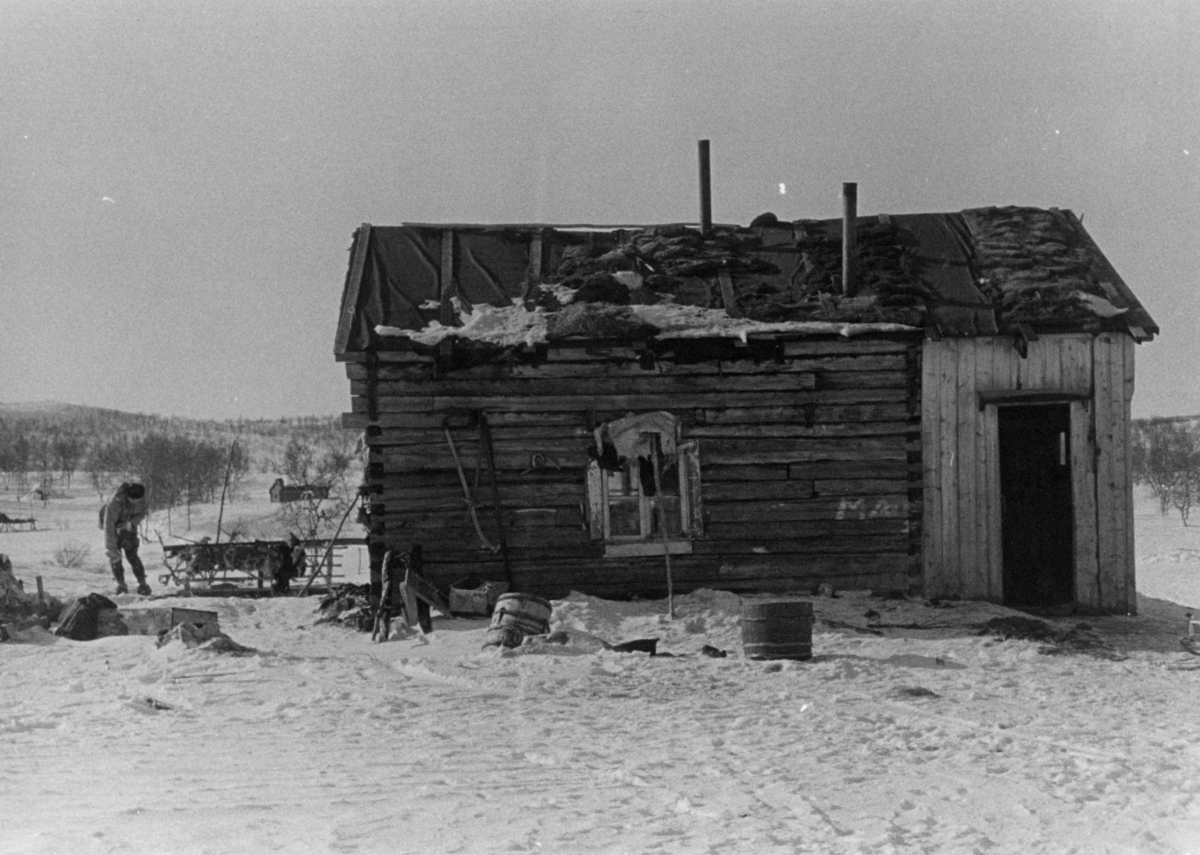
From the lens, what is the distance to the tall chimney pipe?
14.8 m

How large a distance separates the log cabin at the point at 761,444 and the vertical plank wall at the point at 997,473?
2 centimetres

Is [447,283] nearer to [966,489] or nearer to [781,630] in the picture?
[966,489]

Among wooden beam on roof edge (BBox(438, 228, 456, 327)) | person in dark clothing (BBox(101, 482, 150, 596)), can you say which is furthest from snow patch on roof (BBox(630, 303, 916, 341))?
person in dark clothing (BBox(101, 482, 150, 596))

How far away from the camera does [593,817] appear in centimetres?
544

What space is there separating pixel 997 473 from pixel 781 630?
4796mm

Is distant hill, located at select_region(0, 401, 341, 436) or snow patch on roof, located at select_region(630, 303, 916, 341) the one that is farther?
distant hill, located at select_region(0, 401, 341, 436)

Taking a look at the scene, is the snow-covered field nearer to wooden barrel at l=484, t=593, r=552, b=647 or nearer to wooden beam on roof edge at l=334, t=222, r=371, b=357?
wooden barrel at l=484, t=593, r=552, b=647

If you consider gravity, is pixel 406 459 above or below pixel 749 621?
above

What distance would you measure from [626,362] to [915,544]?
12.5ft

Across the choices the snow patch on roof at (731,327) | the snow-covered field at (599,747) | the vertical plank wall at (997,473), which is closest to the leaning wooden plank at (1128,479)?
the vertical plank wall at (997,473)

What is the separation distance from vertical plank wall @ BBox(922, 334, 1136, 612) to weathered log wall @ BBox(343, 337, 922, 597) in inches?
10.0

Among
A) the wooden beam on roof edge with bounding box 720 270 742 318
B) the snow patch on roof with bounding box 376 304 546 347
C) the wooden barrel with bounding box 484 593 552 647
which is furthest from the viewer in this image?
the wooden beam on roof edge with bounding box 720 270 742 318

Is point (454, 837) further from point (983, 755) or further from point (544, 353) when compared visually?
point (544, 353)

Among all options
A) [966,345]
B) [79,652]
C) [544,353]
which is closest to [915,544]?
[966,345]
